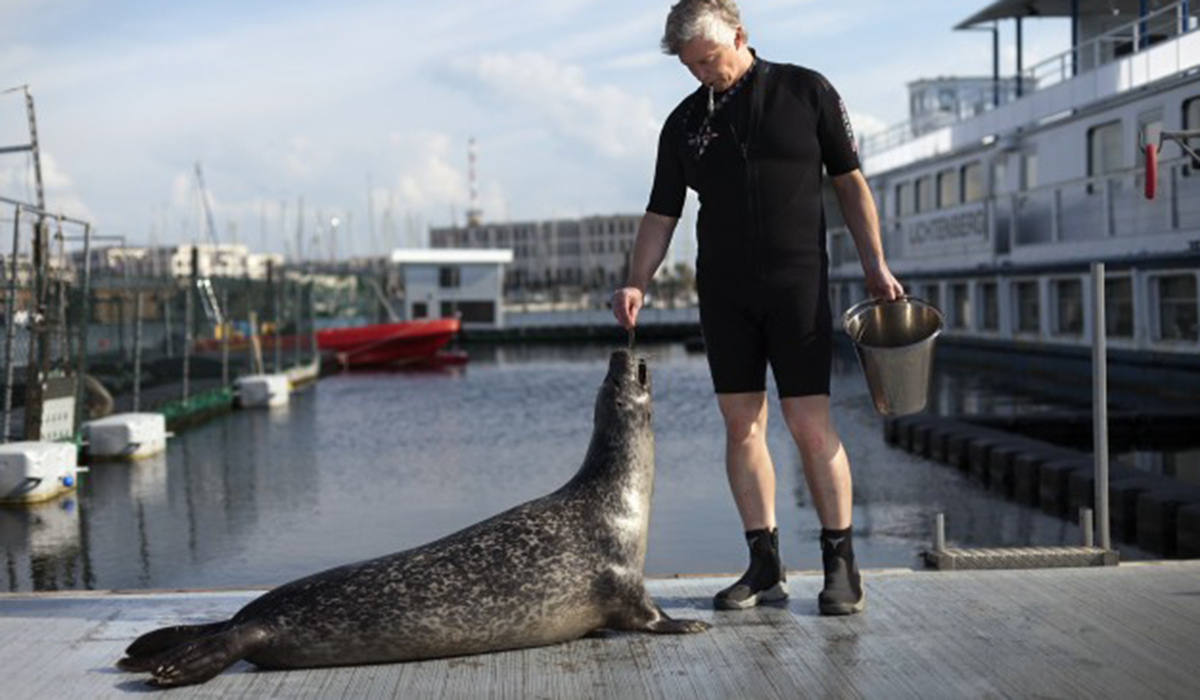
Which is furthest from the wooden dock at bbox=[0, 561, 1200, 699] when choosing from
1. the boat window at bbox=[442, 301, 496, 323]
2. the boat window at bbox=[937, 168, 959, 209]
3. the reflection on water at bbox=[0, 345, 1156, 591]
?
the boat window at bbox=[442, 301, 496, 323]

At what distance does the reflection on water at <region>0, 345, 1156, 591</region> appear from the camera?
10.1 meters

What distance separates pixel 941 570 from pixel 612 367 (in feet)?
5.28

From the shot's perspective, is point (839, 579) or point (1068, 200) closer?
point (839, 579)

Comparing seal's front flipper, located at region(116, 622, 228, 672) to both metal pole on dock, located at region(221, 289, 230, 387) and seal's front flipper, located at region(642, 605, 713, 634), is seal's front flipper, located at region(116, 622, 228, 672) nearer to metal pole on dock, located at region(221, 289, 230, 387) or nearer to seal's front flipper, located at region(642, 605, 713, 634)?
seal's front flipper, located at region(642, 605, 713, 634)

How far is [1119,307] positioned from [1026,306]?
5489 mm

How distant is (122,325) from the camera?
1844 centimetres

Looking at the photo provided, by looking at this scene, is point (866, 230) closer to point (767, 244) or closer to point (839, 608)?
point (767, 244)

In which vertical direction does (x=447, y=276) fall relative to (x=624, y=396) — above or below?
above

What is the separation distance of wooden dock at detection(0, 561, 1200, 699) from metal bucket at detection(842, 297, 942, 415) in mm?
704

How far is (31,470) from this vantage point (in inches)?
479

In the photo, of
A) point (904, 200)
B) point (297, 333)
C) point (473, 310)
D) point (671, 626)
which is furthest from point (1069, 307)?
point (473, 310)

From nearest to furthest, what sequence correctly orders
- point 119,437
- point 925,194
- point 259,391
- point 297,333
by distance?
point 119,437 → point 259,391 → point 297,333 → point 925,194

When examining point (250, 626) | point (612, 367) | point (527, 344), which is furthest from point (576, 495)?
point (527, 344)

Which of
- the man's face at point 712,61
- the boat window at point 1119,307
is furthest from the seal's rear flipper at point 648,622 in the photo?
the boat window at point 1119,307
